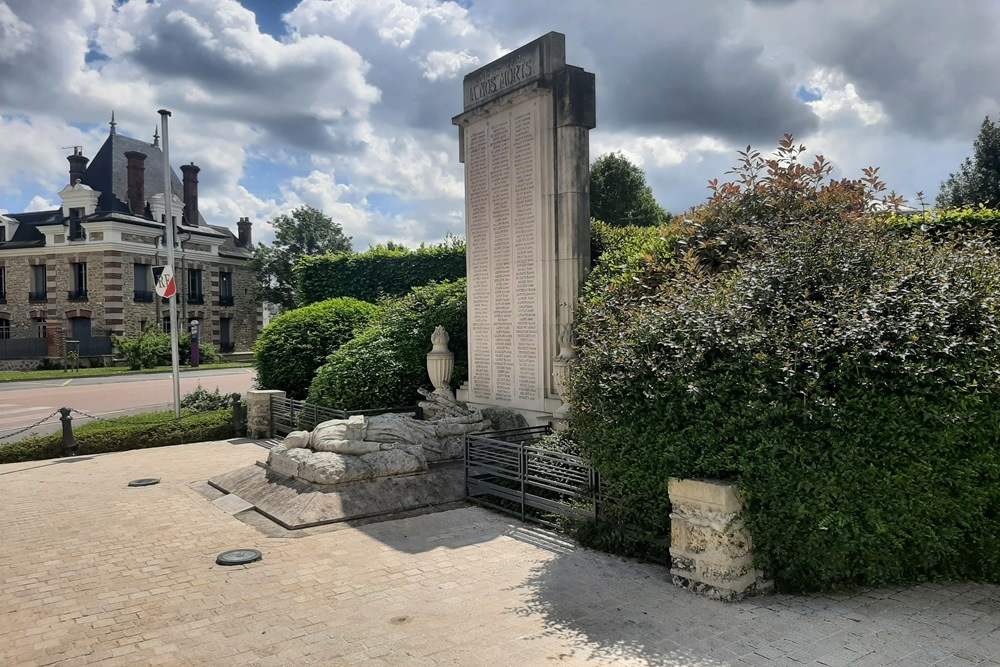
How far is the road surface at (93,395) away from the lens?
16.9 metres

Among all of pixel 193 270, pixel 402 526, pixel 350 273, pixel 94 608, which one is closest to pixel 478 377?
pixel 402 526

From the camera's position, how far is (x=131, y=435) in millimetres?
12742

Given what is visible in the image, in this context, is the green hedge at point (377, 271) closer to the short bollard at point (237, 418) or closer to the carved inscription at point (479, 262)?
the short bollard at point (237, 418)

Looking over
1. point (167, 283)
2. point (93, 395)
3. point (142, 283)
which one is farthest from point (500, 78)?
point (142, 283)

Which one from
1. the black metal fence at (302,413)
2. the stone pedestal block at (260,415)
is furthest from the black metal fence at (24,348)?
the black metal fence at (302,413)

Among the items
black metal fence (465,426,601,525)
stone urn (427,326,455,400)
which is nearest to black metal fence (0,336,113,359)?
stone urn (427,326,455,400)

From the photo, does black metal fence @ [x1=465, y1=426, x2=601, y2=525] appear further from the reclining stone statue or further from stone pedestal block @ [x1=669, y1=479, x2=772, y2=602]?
stone pedestal block @ [x1=669, y1=479, x2=772, y2=602]

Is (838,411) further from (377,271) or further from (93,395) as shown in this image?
(93,395)

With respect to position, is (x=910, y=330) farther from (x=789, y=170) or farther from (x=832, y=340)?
(x=789, y=170)

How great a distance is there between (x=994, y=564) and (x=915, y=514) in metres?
1.01

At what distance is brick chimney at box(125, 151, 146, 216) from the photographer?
36.3m

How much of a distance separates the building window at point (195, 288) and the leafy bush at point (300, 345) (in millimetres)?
26450

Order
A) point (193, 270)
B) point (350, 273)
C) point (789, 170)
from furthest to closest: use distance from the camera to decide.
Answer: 1. point (193, 270)
2. point (350, 273)
3. point (789, 170)

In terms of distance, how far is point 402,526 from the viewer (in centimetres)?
729
